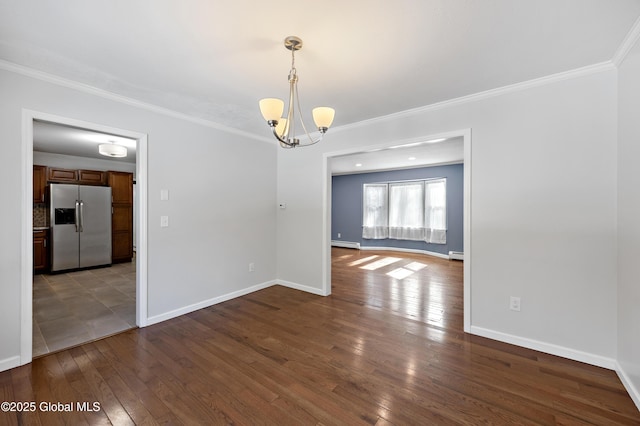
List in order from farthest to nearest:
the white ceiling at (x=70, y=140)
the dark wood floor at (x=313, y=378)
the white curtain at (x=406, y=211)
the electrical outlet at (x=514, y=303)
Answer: the white curtain at (x=406, y=211) → the white ceiling at (x=70, y=140) → the electrical outlet at (x=514, y=303) → the dark wood floor at (x=313, y=378)

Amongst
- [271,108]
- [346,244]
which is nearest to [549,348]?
[271,108]

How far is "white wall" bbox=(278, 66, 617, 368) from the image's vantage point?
226 centimetres

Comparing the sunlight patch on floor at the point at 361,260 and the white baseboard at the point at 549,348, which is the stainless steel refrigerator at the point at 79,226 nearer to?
the sunlight patch on floor at the point at 361,260

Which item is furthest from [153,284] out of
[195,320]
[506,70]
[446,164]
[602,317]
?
[446,164]

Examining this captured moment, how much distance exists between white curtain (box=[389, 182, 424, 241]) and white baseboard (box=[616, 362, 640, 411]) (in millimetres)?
5705

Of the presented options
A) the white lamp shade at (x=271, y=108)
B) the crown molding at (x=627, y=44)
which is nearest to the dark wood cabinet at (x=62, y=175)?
the white lamp shade at (x=271, y=108)

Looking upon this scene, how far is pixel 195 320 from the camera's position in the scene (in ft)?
10.6

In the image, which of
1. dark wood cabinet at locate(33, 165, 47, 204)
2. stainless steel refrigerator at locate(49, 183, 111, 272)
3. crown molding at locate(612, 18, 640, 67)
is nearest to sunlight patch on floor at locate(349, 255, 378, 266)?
crown molding at locate(612, 18, 640, 67)

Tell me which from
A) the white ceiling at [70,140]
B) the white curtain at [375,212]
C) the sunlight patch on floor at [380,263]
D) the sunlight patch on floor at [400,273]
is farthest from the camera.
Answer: the white curtain at [375,212]

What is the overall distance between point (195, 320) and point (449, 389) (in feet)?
8.95

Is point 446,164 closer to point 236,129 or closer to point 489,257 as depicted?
point 489,257

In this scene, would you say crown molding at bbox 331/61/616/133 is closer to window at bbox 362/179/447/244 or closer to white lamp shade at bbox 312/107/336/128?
A: white lamp shade at bbox 312/107/336/128

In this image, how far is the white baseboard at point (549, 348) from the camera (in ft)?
7.40

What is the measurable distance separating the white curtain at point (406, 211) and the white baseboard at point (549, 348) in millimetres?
5173
